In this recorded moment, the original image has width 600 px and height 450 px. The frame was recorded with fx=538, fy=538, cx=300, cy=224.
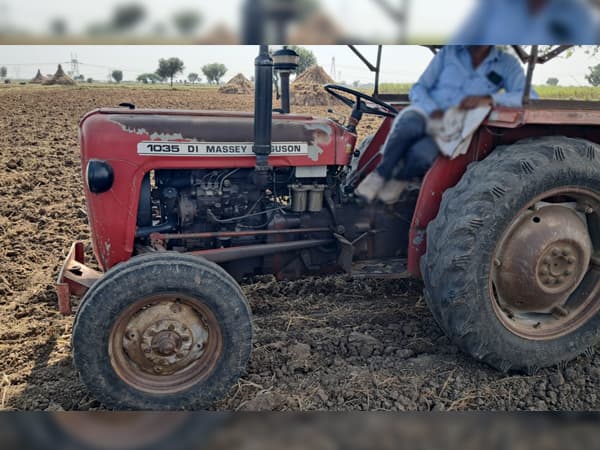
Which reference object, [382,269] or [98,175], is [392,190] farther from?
[98,175]

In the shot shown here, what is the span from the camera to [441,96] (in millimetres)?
2111

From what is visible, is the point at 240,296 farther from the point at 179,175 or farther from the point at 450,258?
the point at 450,258

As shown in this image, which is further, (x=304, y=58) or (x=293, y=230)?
(x=293, y=230)

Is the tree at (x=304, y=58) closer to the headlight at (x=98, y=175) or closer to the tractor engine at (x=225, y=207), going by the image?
the tractor engine at (x=225, y=207)

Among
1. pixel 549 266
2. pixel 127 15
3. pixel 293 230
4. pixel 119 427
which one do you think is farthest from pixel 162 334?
pixel 549 266

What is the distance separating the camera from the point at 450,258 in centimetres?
243

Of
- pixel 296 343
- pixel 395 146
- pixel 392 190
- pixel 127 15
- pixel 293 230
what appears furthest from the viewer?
pixel 293 230

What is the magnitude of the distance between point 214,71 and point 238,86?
0.24 m

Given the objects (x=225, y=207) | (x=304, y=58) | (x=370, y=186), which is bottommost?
Answer: (x=225, y=207)

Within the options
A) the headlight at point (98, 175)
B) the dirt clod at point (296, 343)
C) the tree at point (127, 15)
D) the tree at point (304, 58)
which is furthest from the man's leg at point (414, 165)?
the headlight at point (98, 175)

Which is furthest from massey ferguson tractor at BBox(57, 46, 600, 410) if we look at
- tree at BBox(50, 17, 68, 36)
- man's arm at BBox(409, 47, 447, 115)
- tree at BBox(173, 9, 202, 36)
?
tree at BBox(50, 17, 68, 36)

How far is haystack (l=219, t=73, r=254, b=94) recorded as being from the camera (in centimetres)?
220

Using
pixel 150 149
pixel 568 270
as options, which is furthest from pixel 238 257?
pixel 568 270

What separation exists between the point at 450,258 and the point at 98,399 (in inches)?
66.1
